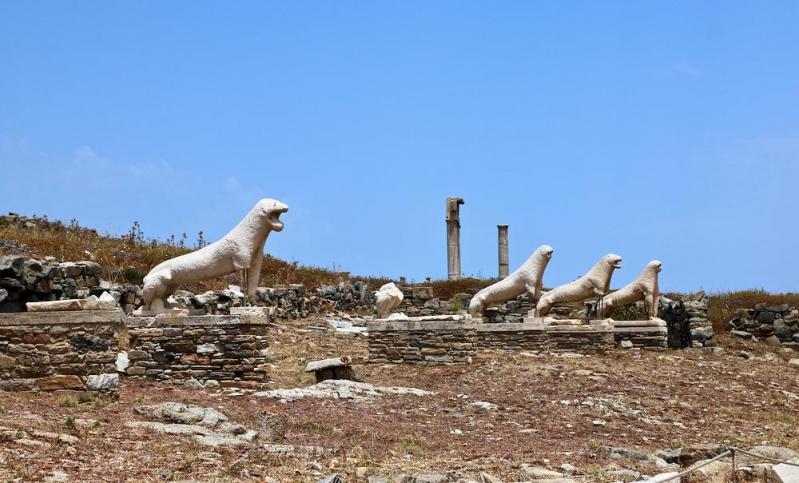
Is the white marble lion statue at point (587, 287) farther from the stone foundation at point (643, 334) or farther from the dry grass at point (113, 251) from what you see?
the dry grass at point (113, 251)

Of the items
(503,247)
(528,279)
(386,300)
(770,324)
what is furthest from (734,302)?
(386,300)

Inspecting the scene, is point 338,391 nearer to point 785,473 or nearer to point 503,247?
point 785,473

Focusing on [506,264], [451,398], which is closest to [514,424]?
[451,398]

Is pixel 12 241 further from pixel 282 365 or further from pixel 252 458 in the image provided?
pixel 252 458

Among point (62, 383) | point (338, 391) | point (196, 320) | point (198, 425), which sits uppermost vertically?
point (196, 320)

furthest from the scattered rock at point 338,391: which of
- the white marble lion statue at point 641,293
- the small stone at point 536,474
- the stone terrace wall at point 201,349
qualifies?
the white marble lion statue at point 641,293

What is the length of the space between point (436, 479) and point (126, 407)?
15.9 ft

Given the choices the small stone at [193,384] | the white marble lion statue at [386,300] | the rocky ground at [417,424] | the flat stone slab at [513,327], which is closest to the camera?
the rocky ground at [417,424]

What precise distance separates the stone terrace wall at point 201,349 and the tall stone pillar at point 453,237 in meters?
21.5

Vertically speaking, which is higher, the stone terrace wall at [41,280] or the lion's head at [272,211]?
the lion's head at [272,211]

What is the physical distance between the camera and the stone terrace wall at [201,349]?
15.0m

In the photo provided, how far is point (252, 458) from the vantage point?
8.95m

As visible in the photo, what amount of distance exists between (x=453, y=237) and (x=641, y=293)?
13159mm

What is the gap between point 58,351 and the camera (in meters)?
12.4
